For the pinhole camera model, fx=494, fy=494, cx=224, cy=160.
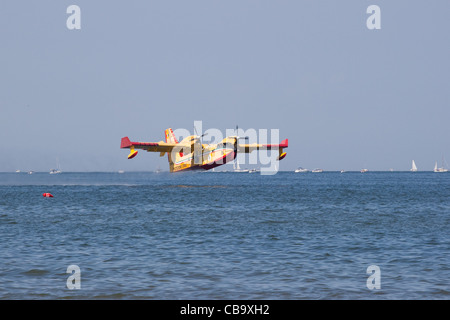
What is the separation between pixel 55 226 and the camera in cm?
2611

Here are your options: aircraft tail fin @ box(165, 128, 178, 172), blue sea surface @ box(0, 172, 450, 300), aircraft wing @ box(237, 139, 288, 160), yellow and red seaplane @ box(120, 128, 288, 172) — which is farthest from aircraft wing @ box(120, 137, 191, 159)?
blue sea surface @ box(0, 172, 450, 300)

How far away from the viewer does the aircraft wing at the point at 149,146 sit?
67750 mm

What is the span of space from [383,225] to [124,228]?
13952 mm

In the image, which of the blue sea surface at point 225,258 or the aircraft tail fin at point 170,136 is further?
the aircraft tail fin at point 170,136

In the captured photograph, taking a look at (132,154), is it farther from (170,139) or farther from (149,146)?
(170,139)

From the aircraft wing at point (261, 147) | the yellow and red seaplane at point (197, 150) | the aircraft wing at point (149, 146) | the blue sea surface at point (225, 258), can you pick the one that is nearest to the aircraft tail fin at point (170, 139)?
the yellow and red seaplane at point (197, 150)

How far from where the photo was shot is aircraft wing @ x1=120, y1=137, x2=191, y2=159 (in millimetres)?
67750

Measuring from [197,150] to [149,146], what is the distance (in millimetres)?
7197

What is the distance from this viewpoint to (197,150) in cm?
7225

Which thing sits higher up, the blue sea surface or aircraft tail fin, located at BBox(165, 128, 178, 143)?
aircraft tail fin, located at BBox(165, 128, 178, 143)

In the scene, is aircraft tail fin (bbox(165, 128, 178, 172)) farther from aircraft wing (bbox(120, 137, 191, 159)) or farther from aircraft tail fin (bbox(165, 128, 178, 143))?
aircraft wing (bbox(120, 137, 191, 159))

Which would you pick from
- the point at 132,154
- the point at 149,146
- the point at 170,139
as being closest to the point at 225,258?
the point at 132,154

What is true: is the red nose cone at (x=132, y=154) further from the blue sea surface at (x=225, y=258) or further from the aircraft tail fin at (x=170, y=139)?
the blue sea surface at (x=225, y=258)
